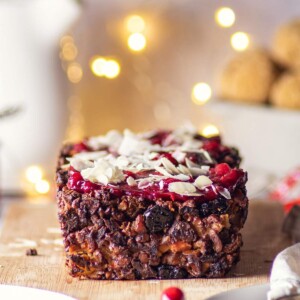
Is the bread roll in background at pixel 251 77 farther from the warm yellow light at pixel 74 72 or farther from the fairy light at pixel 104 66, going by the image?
the warm yellow light at pixel 74 72

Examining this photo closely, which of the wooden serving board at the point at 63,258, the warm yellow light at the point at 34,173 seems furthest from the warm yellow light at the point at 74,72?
the wooden serving board at the point at 63,258

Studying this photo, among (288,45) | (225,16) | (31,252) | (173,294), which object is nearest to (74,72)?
(225,16)

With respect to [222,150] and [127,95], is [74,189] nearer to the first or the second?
[222,150]

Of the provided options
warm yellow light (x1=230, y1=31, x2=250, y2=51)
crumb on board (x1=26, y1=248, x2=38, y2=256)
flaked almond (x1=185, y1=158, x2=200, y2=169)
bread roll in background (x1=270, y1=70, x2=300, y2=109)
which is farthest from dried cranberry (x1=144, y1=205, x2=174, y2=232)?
warm yellow light (x1=230, y1=31, x2=250, y2=51)

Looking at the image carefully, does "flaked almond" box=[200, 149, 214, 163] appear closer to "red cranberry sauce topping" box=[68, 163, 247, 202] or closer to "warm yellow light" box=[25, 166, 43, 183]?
"red cranberry sauce topping" box=[68, 163, 247, 202]

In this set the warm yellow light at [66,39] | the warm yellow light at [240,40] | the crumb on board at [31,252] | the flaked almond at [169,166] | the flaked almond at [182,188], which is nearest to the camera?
the flaked almond at [182,188]

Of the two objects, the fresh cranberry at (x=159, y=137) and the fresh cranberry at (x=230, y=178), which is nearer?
the fresh cranberry at (x=230, y=178)

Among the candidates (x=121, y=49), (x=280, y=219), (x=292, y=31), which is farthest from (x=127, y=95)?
(x=280, y=219)
